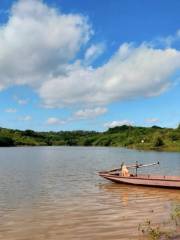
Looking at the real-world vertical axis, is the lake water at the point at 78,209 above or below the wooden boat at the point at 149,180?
below

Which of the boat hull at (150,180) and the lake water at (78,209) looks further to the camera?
the boat hull at (150,180)

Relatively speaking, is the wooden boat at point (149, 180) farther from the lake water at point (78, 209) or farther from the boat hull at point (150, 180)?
the lake water at point (78, 209)

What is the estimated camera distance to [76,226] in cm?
1886

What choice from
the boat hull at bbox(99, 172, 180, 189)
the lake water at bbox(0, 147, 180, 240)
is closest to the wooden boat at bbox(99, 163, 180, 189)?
the boat hull at bbox(99, 172, 180, 189)

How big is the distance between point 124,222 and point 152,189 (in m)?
13.0

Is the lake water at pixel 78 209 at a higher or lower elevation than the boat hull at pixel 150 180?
lower

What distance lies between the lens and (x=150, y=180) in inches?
1293

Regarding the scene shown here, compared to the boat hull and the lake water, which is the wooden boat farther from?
the lake water

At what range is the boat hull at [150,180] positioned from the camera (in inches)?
1240

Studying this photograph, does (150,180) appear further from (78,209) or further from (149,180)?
(78,209)

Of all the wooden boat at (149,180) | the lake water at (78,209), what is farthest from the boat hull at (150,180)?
the lake water at (78,209)

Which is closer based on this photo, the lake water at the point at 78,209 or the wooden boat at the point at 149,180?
the lake water at the point at 78,209

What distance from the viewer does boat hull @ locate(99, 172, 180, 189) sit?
103ft

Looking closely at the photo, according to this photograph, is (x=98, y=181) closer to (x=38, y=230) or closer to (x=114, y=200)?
(x=114, y=200)
